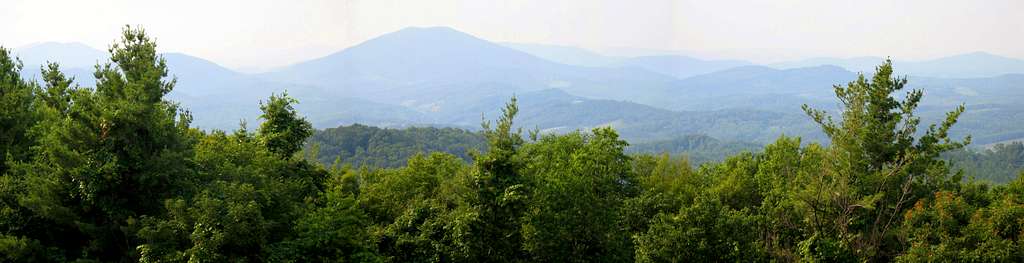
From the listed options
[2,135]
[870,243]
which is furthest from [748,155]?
[2,135]

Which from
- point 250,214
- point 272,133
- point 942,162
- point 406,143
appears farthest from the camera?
point 406,143

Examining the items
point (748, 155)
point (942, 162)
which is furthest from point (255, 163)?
point (748, 155)

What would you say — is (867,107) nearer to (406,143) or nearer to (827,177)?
(827,177)

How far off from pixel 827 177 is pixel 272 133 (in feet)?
68.9

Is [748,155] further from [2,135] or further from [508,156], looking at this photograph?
[2,135]

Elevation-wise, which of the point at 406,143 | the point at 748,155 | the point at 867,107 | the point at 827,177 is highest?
the point at 867,107

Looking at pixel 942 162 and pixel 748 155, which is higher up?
pixel 942 162

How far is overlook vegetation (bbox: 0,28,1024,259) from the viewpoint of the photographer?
18.2 metres

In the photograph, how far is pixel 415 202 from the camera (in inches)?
1061

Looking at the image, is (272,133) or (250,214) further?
(272,133)

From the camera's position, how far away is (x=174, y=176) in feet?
64.7

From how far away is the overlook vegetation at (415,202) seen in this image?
59.7ft

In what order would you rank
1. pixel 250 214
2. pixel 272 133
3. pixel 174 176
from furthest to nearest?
pixel 272 133 → pixel 174 176 → pixel 250 214

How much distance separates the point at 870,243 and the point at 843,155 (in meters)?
2.79
